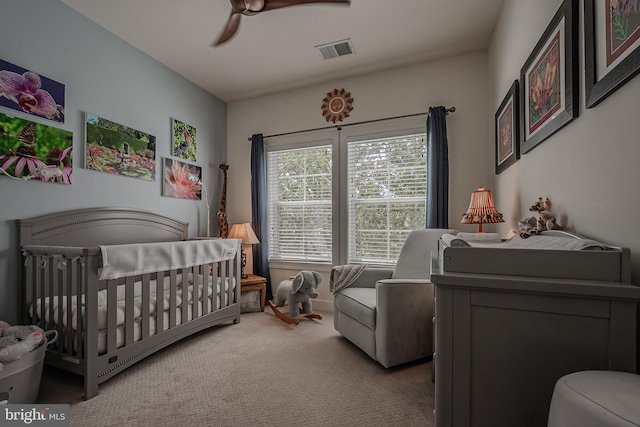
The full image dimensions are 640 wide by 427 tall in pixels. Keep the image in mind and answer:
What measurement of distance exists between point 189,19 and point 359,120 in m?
1.78

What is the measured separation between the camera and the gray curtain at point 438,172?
2729 mm

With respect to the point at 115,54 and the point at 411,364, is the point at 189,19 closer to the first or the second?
the point at 115,54

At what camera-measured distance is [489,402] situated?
0.90 metres

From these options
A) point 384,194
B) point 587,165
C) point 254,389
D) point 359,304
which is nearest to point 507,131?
point 587,165

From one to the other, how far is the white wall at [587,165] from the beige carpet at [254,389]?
116cm

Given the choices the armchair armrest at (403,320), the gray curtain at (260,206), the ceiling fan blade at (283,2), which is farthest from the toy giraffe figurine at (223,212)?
the armchair armrest at (403,320)

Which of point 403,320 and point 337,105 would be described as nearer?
point 403,320

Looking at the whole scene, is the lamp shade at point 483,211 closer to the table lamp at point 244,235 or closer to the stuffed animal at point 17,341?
the table lamp at point 244,235

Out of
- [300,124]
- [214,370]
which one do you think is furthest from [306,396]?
[300,124]

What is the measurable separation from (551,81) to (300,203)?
2555 millimetres

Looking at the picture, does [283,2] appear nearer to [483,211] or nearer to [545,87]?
[545,87]

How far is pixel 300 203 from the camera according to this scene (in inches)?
138

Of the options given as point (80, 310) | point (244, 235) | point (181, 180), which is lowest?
→ point (80, 310)

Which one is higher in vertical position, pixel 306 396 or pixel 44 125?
pixel 44 125
